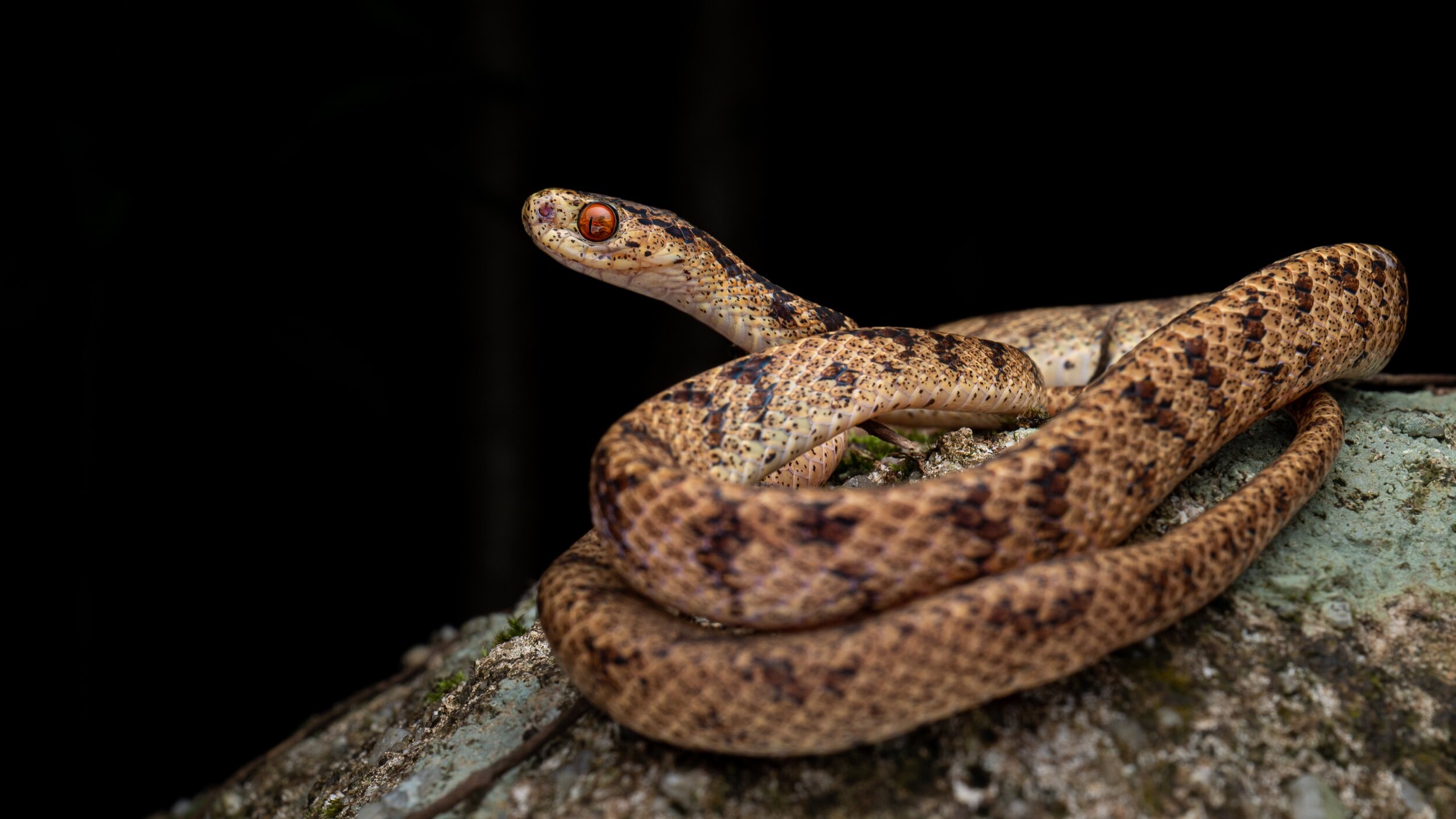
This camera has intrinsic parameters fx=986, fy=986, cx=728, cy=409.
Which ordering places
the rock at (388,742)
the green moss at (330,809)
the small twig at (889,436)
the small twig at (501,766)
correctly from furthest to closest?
the small twig at (889,436), the rock at (388,742), the green moss at (330,809), the small twig at (501,766)

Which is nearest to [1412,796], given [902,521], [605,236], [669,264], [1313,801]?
[1313,801]

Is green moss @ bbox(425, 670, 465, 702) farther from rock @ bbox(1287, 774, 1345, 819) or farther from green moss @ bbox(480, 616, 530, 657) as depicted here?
rock @ bbox(1287, 774, 1345, 819)

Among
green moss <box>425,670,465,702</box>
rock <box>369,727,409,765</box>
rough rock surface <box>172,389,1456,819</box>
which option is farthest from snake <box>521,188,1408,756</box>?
rock <box>369,727,409,765</box>

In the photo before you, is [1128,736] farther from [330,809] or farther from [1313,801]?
[330,809]

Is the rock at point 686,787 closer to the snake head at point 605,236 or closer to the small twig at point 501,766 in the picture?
the small twig at point 501,766

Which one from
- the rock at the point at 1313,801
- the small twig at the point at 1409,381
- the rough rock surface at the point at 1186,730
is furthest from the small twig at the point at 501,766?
the small twig at the point at 1409,381
